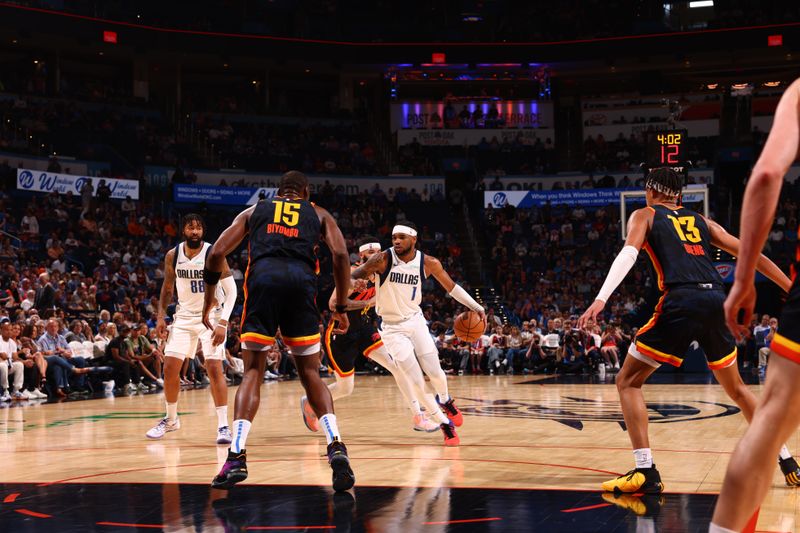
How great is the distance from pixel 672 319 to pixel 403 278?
3389mm

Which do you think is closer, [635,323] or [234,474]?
[234,474]

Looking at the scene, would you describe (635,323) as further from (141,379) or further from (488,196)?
(141,379)

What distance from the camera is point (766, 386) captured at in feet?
10.4

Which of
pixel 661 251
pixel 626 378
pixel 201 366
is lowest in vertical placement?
pixel 201 366

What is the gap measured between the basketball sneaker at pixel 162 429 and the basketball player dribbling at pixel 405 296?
2.41m

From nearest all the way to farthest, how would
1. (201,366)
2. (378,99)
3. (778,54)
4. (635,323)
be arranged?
(201,366) < (635,323) < (778,54) < (378,99)

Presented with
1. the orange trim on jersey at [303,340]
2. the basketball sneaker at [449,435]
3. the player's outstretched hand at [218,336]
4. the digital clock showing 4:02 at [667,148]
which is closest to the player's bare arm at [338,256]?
the orange trim on jersey at [303,340]

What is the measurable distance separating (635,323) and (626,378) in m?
19.0

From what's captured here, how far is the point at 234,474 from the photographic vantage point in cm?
576

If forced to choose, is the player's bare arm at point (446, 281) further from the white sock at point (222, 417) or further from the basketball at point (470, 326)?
the white sock at point (222, 417)

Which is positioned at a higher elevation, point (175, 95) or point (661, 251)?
point (175, 95)

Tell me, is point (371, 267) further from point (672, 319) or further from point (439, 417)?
point (672, 319)

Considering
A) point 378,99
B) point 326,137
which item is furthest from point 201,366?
point 378,99

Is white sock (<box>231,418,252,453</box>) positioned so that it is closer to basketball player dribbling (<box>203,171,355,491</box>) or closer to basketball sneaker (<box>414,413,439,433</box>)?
basketball player dribbling (<box>203,171,355,491</box>)
